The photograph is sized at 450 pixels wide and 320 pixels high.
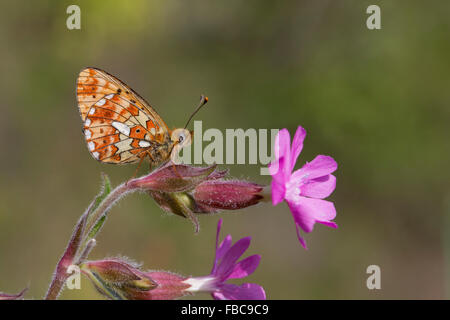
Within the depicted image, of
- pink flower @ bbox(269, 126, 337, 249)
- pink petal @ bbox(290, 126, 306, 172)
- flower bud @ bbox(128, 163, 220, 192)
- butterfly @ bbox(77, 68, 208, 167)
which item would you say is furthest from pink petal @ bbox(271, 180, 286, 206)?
butterfly @ bbox(77, 68, 208, 167)

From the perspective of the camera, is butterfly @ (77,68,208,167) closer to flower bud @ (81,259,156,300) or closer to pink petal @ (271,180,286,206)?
flower bud @ (81,259,156,300)

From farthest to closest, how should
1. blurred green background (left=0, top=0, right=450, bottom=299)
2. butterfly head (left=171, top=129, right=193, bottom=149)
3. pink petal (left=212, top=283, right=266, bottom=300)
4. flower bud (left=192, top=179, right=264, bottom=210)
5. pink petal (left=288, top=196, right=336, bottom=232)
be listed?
blurred green background (left=0, top=0, right=450, bottom=299) < butterfly head (left=171, top=129, right=193, bottom=149) < flower bud (left=192, top=179, right=264, bottom=210) < pink petal (left=212, top=283, right=266, bottom=300) < pink petal (left=288, top=196, right=336, bottom=232)

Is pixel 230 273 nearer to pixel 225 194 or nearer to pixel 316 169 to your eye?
pixel 225 194

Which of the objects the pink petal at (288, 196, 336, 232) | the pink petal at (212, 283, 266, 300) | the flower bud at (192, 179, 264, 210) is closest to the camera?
the pink petal at (288, 196, 336, 232)

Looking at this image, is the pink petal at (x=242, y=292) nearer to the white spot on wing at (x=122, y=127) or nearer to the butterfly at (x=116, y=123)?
the butterfly at (x=116, y=123)

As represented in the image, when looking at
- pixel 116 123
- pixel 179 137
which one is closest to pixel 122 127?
pixel 116 123

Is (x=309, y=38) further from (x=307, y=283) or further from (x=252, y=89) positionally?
(x=307, y=283)

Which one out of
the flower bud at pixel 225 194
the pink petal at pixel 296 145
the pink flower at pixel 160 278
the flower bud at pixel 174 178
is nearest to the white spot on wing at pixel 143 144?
the flower bud at pixel 174 178
